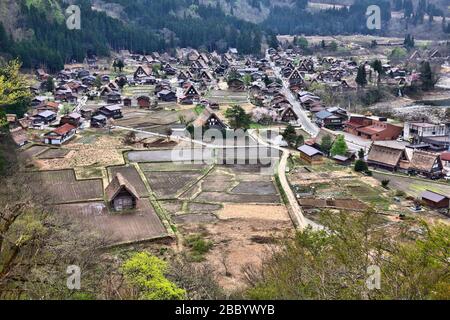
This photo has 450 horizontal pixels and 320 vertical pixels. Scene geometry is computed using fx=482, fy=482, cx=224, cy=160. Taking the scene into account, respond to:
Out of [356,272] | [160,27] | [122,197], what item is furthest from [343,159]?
[160,27]

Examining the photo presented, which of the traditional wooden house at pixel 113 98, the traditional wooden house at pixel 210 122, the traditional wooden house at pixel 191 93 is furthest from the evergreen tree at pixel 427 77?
the traditional wooden house at pixel 113 98

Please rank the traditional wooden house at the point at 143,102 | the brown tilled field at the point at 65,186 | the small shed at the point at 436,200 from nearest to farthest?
the small shed at the point at 436,200 < the brown tilled field at the point at 65,186 < the traditional wooden house at the point at 143,102

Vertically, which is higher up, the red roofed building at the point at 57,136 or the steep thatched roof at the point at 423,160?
the red roofed building at the point at 57,136

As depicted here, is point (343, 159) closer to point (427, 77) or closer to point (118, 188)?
point (118, 188)

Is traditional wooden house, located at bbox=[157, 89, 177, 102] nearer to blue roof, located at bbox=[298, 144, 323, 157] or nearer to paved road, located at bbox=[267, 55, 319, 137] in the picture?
paved road, located at bbox=[267, 55, 319, 137]

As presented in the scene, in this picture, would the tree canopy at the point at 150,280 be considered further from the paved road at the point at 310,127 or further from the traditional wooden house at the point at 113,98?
the traditional wooden house at the point at 113,98

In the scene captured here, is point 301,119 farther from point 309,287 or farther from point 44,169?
point 309,287
